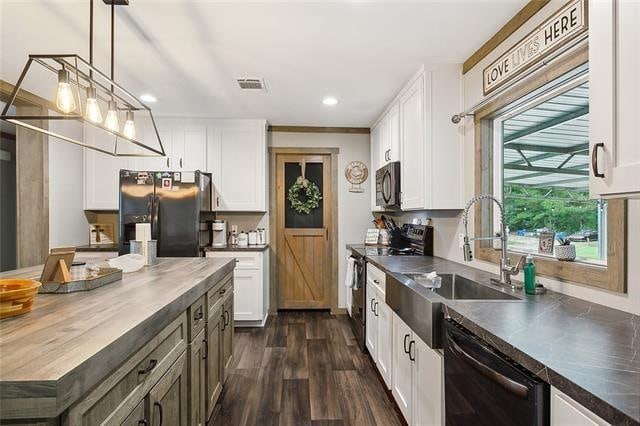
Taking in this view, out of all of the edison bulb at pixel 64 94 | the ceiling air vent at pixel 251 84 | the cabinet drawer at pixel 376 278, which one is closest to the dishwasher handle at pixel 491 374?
the cabinet drawer at pixel 376 278

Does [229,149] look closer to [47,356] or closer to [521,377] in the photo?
[47,356]

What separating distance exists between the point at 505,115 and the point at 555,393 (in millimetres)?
1905

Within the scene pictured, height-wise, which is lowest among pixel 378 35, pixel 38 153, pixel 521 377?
pixel 521 377

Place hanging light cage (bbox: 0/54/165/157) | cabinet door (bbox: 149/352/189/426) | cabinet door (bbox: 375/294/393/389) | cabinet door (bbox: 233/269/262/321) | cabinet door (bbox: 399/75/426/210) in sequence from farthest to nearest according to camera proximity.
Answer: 1. cabinet door (bbox: 233/269/262/321)
2. cabinet door (bbox: 399/75/426/210)
3. cabinet door (bbox: 375/294/393/389)
4. hanging light cage (bbox: 0/54/165/157)
5. cabinet door (bbox: 149/352/189/426)

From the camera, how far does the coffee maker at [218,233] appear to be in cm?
417

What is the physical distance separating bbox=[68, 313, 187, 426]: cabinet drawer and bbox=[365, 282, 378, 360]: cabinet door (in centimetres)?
175

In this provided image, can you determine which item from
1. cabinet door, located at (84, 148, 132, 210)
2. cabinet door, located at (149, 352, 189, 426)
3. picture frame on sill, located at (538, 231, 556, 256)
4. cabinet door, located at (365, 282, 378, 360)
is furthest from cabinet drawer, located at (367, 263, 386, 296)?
cabinet door, located at (84, 148, 132, 210)

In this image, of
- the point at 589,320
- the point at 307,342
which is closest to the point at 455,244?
the point at 589,320

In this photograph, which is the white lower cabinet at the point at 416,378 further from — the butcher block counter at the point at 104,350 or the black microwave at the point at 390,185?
the black microwave at the point at 390,185

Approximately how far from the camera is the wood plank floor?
89.8 inches

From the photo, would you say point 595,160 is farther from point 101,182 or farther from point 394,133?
point 101,182

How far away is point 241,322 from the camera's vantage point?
406 centimetres

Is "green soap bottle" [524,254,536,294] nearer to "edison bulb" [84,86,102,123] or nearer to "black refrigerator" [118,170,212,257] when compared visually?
"edison bulb" [84,86,102,123]

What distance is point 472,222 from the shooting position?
2.51m
